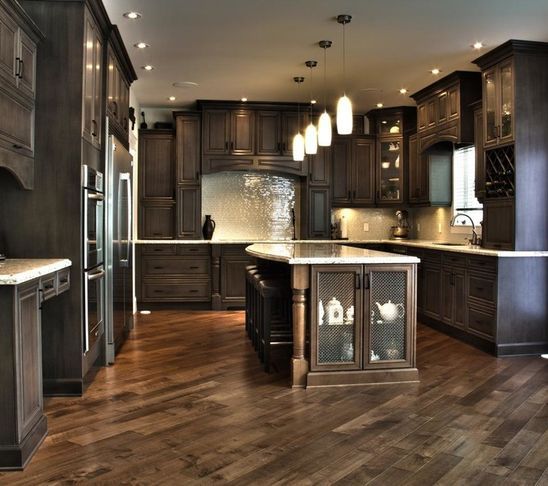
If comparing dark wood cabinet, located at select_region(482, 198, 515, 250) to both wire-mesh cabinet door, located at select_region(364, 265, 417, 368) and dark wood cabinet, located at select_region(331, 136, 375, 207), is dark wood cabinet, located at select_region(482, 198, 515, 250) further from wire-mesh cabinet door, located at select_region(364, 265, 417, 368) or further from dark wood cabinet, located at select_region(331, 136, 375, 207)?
dark wood cabinet, located at select_region(331, 136, 375, 207)

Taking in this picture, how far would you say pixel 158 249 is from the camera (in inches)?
285

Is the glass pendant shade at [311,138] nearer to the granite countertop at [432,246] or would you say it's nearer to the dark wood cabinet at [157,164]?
the granite countertop at [432,246]

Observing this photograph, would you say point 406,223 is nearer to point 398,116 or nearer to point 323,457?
point 398,116

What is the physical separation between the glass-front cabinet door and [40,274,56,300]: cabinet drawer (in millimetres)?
5527

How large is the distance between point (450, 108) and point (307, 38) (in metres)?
Answer: 2.05

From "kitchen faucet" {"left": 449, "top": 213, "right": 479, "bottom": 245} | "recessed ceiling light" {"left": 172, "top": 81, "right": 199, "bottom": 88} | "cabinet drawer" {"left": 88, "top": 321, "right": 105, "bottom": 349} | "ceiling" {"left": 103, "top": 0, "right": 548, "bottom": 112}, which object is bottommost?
"cabinet drawer" {"left": 88, "top": 321, "right": 105, "bottom": 349}

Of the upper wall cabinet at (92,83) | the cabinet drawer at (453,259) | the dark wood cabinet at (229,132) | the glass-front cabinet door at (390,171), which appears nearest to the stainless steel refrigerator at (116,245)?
the upper wall cabinet at (92,83)

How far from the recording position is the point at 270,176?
8.02 metres

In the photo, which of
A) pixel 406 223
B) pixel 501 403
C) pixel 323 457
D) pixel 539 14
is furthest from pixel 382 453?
pixel 406 223

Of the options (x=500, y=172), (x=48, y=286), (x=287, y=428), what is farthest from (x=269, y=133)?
(x=287, y=428)

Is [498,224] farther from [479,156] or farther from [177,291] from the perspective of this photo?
[177,291]

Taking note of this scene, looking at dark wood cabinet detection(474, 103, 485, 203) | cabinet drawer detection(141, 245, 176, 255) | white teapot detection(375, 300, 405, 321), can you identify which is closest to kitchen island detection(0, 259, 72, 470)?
white teapot detection(375, 300, 405, 321)

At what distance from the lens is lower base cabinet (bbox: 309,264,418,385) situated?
12.4 feet

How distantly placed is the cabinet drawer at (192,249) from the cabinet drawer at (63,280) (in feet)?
12.4
